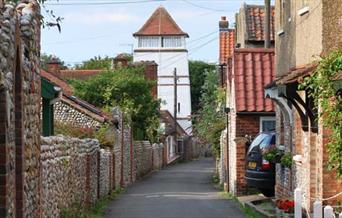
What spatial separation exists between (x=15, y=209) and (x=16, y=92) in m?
1.41

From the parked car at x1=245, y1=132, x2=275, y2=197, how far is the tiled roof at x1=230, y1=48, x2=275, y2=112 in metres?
4.17

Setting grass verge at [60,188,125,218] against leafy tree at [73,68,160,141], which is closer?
grass verge at [60,188,125,218]

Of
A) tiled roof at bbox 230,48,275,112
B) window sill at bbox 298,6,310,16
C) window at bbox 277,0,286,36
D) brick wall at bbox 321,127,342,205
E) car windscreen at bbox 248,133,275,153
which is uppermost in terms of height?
window at bbox 277,0,286,36

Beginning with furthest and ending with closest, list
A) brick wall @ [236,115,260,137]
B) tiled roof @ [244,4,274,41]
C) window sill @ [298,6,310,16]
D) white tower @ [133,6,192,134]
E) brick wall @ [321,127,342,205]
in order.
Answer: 1. white tower @ [133,6,192,134]
2. tiled roof @ [244,4,274,41]
3. brick wall @ [236,115,260,137]
4. window sill @ [298,6,310,16]
5. brick wall @ [321,127,342,205]

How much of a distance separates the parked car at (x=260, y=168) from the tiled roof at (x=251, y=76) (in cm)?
417

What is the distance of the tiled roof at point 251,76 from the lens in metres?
28.0

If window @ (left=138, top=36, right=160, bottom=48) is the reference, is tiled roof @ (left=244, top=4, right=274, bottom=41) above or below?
below

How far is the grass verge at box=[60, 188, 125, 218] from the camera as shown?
17891mm

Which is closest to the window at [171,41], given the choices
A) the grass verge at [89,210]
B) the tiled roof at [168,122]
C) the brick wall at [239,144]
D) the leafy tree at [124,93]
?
the tiled roof at [168,122]

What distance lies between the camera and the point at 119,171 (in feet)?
118

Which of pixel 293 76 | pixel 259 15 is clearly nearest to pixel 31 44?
pixel 293 76

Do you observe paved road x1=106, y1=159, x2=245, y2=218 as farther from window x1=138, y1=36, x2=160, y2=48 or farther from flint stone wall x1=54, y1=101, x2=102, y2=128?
window x1=138, y1=36, x2=160, y2=48

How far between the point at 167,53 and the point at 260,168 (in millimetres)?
80514

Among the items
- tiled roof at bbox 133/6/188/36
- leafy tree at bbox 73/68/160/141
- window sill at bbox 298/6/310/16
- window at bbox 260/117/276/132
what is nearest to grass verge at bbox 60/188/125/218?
window at bbox 260/117/276/132
